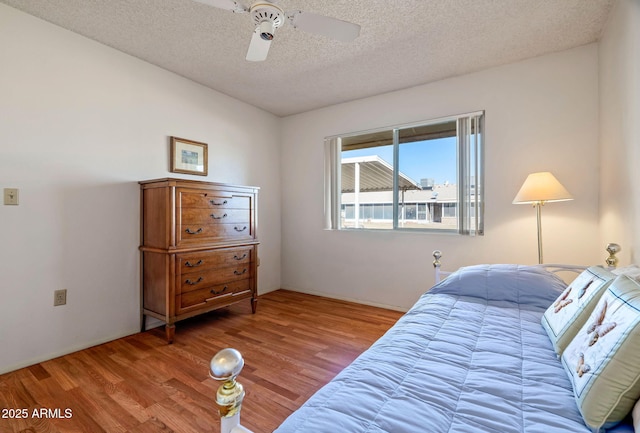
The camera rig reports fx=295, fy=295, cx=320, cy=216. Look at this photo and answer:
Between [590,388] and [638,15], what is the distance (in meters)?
2.07

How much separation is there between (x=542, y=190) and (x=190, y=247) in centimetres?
286

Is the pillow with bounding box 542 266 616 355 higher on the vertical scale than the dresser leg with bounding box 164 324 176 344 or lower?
higher

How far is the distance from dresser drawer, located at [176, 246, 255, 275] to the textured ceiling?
69.6 inches

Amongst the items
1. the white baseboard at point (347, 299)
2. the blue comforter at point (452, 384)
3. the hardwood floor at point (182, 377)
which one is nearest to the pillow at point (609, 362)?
the blue comforter at point (452, 384)

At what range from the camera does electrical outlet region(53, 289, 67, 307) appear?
222cm

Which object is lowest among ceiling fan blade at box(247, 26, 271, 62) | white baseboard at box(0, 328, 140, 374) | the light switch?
white baseboard at box(0, 328, 140, 374)

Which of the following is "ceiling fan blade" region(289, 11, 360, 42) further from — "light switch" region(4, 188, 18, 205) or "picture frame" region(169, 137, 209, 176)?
"light switch" region(4, 188, 18, 205)

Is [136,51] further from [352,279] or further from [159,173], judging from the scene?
[352,279]

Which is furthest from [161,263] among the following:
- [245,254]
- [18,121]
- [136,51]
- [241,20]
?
[241,20]

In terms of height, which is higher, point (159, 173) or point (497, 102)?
point (497, 102)

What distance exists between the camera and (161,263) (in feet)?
8.18

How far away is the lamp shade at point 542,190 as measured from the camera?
218 cm

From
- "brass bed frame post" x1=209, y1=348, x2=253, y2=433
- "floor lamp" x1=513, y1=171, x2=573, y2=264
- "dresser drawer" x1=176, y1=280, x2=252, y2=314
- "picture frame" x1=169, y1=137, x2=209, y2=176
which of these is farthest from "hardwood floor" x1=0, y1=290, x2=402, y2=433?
"floor lamp" x1=513, y1=171, x2=573, y2=264

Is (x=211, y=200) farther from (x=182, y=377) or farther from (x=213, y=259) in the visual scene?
(x=182, y=377)
